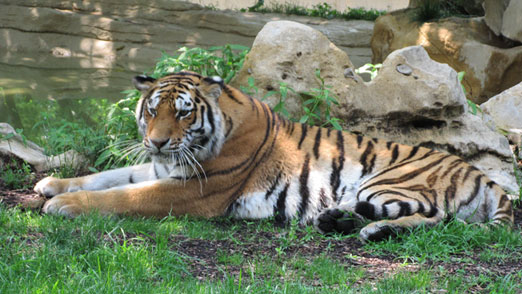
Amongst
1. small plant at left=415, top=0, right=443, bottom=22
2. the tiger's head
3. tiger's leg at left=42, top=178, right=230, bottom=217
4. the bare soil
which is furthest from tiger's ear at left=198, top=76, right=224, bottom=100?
small plant at left=415, top=0, right=443, bottom=22

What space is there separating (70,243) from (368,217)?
2.07 m

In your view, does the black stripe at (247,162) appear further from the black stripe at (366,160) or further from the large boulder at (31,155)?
the large boulder at (31,155)

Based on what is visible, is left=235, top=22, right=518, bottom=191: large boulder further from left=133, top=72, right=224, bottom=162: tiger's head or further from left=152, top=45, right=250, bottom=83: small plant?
left=133, top=72, right=224, bottom=162: tiger's head

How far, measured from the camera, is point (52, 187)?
4.92 metres

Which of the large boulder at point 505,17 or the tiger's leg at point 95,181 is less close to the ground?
the large boulder at point 505,17

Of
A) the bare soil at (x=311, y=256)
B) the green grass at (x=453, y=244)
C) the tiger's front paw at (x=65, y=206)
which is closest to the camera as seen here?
the bare soil at (x=311, y=256)

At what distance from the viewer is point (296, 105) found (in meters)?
6.07

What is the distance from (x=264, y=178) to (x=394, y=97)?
1938mm

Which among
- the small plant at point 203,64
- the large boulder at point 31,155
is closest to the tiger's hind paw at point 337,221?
the small plant at point 203,64

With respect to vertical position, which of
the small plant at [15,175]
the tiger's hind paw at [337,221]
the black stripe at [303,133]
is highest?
the black stripe at [303,133]

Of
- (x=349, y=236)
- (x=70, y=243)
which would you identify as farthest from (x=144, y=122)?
(x=349, y=236)

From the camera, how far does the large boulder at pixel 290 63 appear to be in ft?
19.7

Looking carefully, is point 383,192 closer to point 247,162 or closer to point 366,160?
point 366,160

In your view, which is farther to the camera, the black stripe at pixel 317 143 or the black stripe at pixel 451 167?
the black stripe at pixel 317 143
